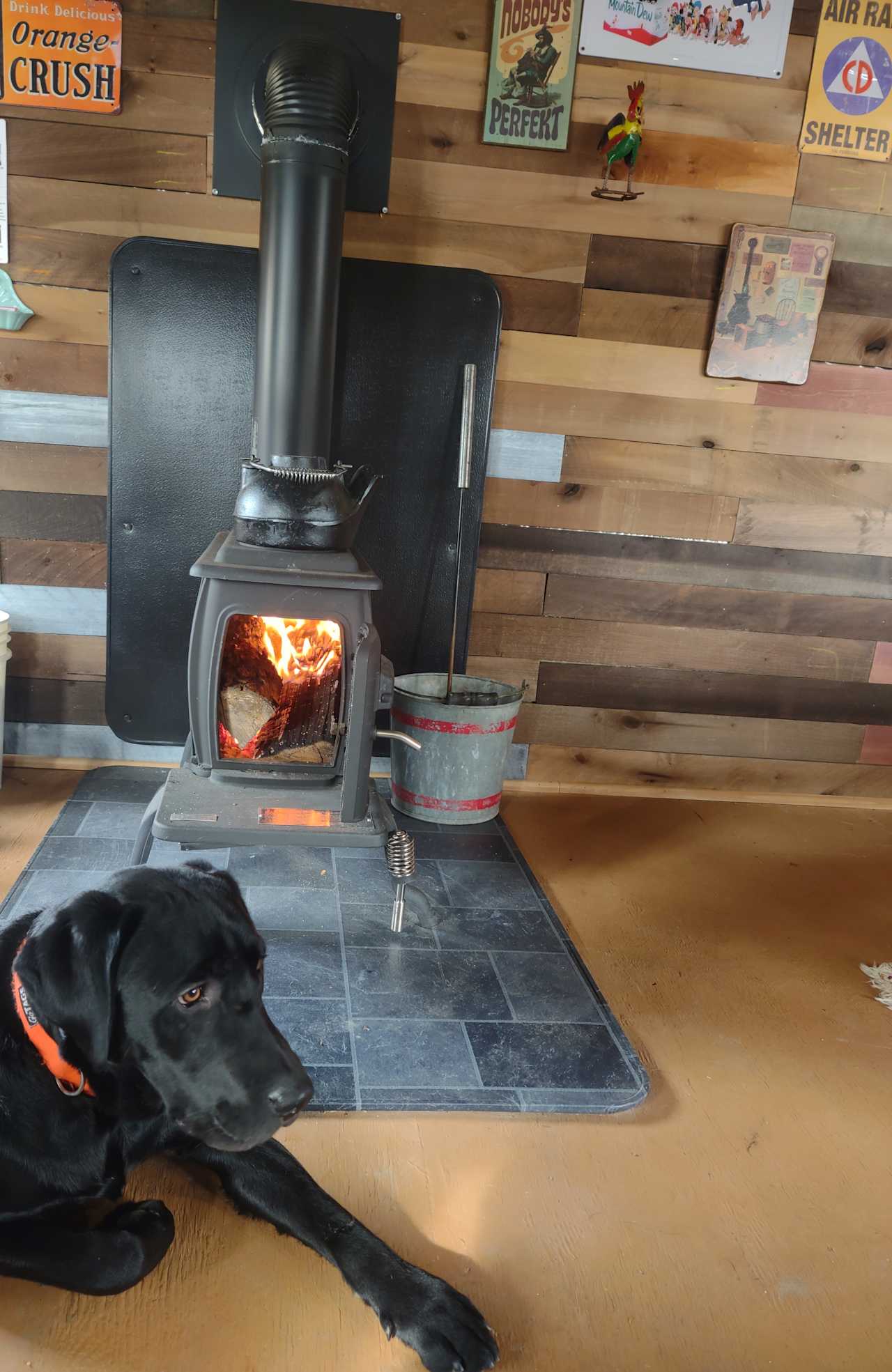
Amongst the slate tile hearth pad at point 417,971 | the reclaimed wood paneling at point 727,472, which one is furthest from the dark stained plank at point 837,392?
the slate tile hearth pad at point 417,971

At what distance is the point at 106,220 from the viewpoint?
2.65 metres

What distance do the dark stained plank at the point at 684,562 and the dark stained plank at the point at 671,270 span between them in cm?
72

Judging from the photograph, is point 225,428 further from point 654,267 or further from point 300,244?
point 654,267

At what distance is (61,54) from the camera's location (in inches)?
100.0

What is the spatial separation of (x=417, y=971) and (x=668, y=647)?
60.5 inches

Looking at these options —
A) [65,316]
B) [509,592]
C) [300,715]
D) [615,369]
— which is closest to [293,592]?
[300,715]

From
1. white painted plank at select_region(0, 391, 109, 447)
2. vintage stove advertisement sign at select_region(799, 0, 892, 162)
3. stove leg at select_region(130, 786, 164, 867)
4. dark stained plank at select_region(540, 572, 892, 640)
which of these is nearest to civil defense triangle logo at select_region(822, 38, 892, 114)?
vintage stove advertisement sign at select_region(799, 0, 892, 162)

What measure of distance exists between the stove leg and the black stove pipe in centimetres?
80

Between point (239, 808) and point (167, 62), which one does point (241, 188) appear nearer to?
point (167, 62)

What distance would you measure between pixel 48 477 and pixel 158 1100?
205 cm

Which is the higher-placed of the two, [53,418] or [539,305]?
[539,305]

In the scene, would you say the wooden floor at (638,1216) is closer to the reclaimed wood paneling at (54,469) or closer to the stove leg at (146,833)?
the stove leg at (146,833)

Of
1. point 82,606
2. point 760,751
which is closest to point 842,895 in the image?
point 760,751

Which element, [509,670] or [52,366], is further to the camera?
[509,670]
